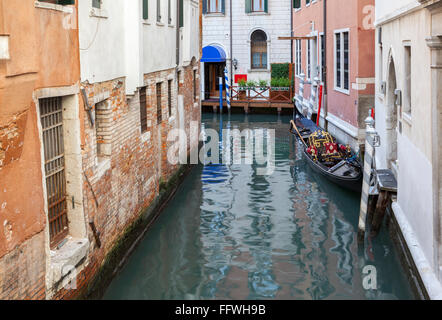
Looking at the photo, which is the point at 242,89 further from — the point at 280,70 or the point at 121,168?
the point at 121,168

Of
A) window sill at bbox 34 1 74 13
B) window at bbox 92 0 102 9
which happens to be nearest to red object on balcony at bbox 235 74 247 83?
window at bbox 92 0 102 9

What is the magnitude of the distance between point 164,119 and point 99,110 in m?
4.06

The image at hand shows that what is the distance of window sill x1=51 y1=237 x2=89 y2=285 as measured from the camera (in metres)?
5.64

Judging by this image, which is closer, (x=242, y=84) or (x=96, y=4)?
(x=96, y=4)

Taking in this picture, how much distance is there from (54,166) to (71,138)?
0.35 metres

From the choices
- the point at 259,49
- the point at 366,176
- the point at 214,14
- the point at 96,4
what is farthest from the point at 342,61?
the point at 214,14

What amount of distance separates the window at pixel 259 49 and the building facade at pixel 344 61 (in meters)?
8.14

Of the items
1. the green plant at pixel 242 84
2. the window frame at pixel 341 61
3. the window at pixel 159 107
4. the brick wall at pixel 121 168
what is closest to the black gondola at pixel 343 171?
the window frame at pixel 341 61

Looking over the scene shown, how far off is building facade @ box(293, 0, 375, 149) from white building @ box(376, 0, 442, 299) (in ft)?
11.2

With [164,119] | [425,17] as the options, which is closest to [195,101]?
[164,119]

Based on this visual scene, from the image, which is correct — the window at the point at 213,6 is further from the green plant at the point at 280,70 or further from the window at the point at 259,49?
the green plant at the point at 280,70

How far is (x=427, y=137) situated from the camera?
21.1 feet

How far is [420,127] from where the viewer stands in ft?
22.5
